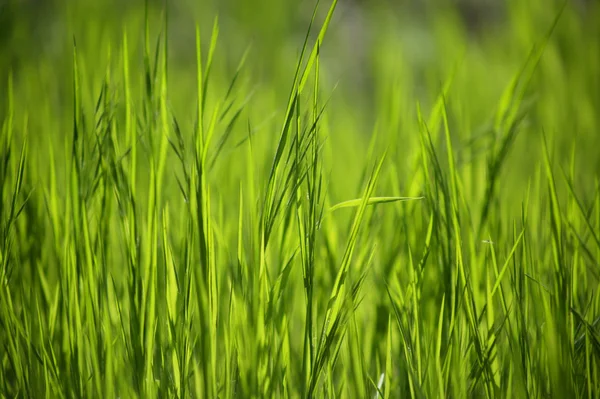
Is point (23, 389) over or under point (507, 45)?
under

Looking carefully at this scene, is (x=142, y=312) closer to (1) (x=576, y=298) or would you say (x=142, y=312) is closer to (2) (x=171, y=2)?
(1) (x=576, y=298)

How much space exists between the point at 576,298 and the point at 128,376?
1.10 feet

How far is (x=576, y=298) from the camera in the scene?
0.39 meters

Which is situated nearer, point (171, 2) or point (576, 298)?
point (576, 298)

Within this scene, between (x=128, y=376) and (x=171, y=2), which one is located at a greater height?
(x=171, y=2)

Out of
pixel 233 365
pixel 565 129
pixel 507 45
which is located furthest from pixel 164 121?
pixel 507 45

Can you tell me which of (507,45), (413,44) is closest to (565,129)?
(507,45)

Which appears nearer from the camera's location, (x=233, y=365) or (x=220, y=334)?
(x=233, y=365)

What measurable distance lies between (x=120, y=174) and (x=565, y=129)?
0.83m

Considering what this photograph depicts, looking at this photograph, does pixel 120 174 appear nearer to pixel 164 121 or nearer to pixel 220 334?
pixel 164 121

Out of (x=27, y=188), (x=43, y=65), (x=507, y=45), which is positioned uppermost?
(x=507, y=45)

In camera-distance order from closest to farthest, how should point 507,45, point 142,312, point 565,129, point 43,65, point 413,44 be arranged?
point 142,312
point 43,65
point 565,129
point 507,45
point 413,44

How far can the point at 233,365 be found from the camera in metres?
0.32

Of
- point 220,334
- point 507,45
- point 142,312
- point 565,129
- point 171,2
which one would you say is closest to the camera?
point 142,312
